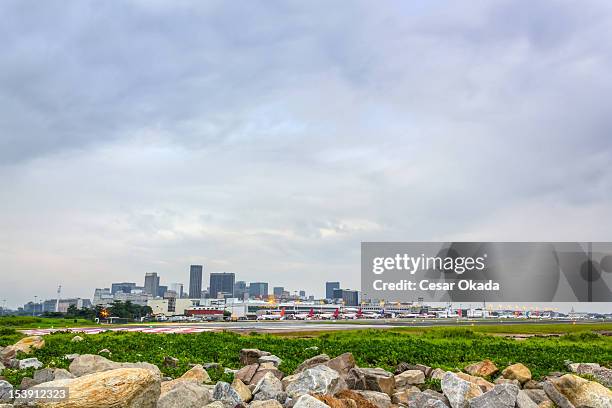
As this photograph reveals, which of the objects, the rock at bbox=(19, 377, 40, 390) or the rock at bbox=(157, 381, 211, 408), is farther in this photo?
the rock at bbox=(19, 377, 40, 390)

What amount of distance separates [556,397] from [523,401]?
1.79 m

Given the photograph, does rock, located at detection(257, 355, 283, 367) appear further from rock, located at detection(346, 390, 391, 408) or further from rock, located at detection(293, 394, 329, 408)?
rock, located at detection(293, 394, 329, 408)

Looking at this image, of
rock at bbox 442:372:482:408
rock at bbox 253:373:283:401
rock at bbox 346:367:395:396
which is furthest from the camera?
rock at bbox 346:367:395:396

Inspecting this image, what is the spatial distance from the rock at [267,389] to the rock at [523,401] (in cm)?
625

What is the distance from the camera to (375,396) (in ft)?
46.4

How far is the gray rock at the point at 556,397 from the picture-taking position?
575 inches

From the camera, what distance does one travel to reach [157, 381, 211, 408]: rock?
41.2ft

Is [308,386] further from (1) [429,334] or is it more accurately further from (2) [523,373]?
(1) [429,334]

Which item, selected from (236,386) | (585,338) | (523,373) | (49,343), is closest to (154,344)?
(49,343)

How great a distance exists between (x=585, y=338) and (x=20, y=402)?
34949mm

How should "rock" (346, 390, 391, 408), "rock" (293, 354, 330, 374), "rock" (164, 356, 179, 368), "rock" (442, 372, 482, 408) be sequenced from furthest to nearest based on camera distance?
"rock" (164, 356, 179, 368) → "rock" (293, 354, 330, 374) → "rock" (442, 372, 482, 408) → "rock" (346, 390, 391, 408)

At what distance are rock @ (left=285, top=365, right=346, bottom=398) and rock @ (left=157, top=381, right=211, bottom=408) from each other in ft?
7.80

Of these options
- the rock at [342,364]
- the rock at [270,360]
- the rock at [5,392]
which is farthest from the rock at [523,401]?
the rock at [5,392]

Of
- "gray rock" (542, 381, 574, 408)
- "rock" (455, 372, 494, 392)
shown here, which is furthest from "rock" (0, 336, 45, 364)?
"gray rock" (542, 381, 574, 408)
